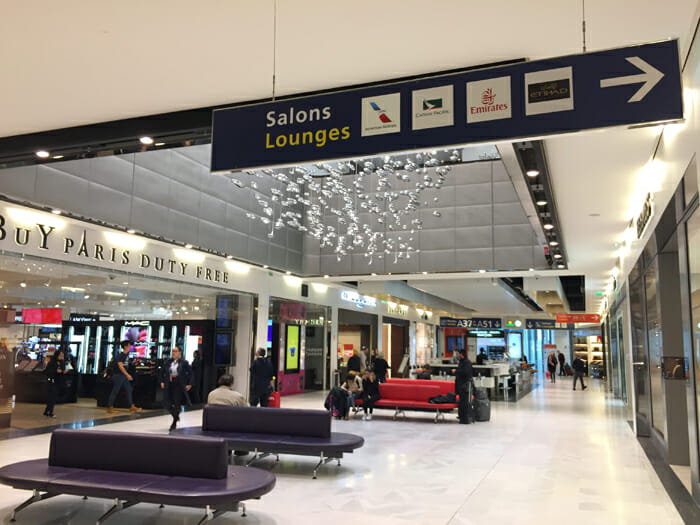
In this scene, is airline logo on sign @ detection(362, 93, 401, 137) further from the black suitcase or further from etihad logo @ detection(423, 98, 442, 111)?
the black suitcase

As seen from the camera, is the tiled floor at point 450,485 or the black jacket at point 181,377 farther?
the black jacket at point 181,377

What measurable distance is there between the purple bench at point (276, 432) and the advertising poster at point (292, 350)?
11182mm

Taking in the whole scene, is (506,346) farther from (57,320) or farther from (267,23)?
(267,23)

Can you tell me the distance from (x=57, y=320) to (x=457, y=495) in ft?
26.4

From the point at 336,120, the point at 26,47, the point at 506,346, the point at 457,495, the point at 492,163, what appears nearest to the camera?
the point at 336,120

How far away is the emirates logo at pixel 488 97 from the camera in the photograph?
144 inches

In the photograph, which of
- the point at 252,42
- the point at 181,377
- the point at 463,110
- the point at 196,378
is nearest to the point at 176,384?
the point at 181,377

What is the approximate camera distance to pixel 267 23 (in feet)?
13.8

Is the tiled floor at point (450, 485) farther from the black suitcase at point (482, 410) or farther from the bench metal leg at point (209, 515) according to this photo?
the black suitcase at point (482, 410)

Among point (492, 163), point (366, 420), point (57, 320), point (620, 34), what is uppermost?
point (492, 163)

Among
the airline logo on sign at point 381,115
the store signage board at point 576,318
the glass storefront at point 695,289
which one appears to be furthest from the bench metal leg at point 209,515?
the store signage board at point 576,318

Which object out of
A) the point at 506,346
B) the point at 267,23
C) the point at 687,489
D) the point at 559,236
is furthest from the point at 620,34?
the point at 506,346

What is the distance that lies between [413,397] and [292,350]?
7070 mm

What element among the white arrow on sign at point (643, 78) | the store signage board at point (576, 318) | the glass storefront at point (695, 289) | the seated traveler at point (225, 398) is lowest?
the seated traveler at point (225, 398)
